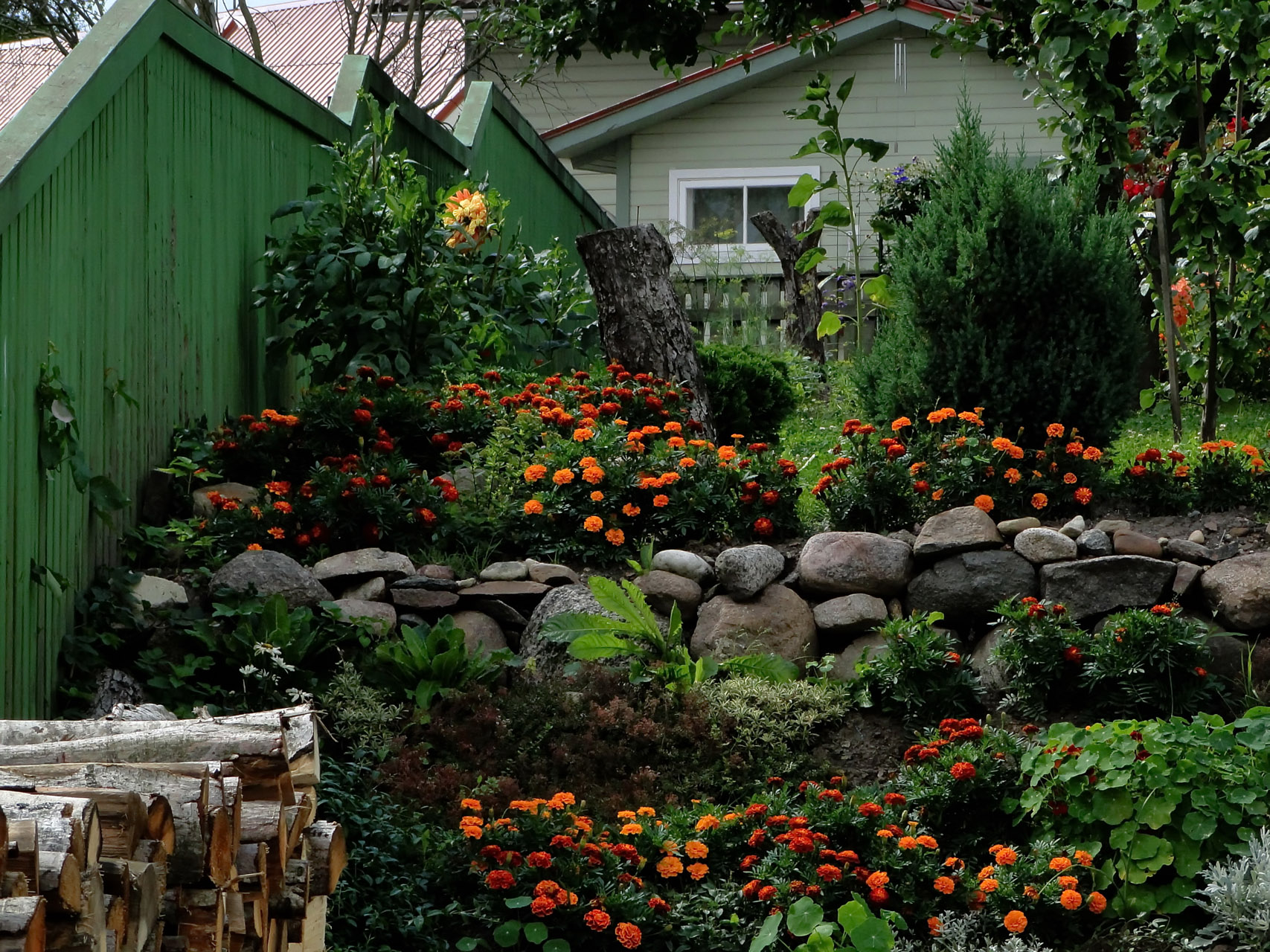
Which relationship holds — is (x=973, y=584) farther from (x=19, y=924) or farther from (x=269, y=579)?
(x=19, y=924)

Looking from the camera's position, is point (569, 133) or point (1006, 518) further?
point (569, 133)

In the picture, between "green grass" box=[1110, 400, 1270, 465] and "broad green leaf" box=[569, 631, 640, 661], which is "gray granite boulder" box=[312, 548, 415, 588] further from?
"green grass" box=[1110, 400, 1270, 465]

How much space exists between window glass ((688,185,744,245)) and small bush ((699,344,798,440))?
5805 mm

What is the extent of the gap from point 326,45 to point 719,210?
7.72 m

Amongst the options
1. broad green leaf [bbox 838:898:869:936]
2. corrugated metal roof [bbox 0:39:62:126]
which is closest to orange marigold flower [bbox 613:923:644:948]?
broad green leaf [bbox 838:898:869:936]

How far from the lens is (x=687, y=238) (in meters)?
13.1

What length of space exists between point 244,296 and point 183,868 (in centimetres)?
428

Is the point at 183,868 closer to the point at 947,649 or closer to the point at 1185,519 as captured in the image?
the point at 947,649

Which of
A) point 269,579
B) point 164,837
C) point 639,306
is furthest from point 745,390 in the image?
point 164,837

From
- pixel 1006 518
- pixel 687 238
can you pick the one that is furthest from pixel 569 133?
pixel 1006 518

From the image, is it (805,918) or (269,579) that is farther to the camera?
(269,579)

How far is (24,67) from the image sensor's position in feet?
51.0

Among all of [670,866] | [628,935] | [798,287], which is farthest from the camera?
[798,287]

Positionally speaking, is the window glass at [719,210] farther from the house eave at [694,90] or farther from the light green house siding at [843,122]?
the house eave at [694,90]
